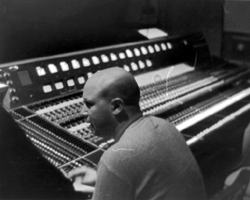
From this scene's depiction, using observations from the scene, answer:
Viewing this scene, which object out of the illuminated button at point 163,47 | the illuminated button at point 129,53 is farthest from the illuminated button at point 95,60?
the illuminated button at point 163,47

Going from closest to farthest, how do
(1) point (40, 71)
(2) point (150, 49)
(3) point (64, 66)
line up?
(1) point (40, 71) → (3) point (64, 66) → (2) point (150, 49)

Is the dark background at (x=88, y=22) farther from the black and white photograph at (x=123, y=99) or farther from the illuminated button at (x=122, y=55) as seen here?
the illuminated button at (x=122, y=55)

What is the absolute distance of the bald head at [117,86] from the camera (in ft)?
4.28

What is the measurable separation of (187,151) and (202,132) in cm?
79

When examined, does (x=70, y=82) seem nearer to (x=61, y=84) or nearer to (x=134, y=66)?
(x=61, y=84)

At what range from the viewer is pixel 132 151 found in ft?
3.95

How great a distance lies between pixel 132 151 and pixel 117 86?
0.22m

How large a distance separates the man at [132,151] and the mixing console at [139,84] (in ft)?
1.02

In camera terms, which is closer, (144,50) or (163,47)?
(144,50)

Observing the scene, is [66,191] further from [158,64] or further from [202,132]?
[158,64]

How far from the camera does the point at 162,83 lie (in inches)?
99.0

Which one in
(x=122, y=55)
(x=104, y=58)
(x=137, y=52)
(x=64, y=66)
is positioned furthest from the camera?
(x=137, y=52)

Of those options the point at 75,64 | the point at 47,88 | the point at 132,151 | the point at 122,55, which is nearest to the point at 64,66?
the point at 75,64

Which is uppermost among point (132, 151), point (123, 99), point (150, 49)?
point (123, 99)
